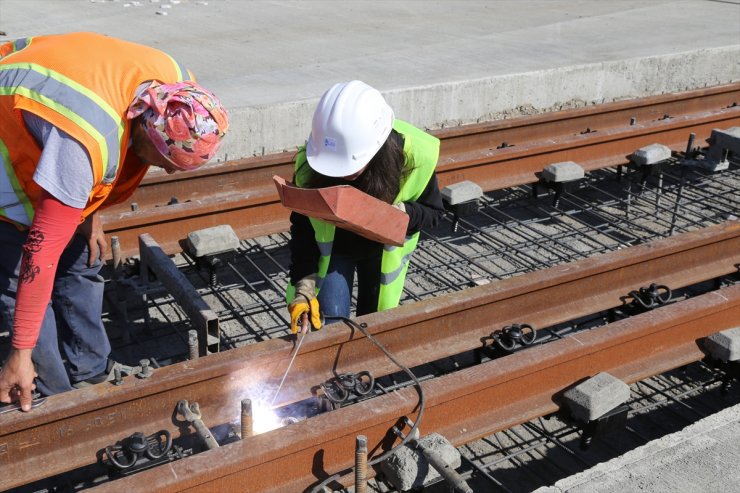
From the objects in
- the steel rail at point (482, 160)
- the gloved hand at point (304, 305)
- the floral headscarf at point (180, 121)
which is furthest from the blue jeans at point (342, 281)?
the steel rail at point (482, 160)

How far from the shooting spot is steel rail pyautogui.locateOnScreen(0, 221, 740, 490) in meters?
3.24

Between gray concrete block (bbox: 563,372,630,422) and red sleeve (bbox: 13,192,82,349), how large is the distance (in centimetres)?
227

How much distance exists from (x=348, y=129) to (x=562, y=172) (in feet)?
10.6

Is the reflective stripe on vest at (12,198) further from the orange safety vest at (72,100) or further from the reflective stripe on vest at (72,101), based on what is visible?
the reflective stripe on vest at (72,101)

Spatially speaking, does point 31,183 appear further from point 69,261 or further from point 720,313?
point 720,313

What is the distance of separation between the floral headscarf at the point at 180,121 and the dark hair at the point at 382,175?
810 millimetres

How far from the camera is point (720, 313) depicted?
4.32m

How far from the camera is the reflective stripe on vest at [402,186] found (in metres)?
3.90

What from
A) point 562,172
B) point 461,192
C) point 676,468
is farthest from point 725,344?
point 562,172

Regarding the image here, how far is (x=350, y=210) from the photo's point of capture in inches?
138

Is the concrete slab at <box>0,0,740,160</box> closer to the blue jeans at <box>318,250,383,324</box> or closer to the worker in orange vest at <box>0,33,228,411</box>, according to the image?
the blue jeans at <box>318,250,383,324</box>

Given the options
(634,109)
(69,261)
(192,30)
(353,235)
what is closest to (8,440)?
(69,261)

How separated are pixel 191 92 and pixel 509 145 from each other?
15.0 feet

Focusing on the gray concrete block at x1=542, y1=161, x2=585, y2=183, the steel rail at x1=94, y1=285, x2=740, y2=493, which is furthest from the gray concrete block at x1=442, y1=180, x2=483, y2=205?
the steel rail at x1=94, y1=285, x2=740, y2=493
